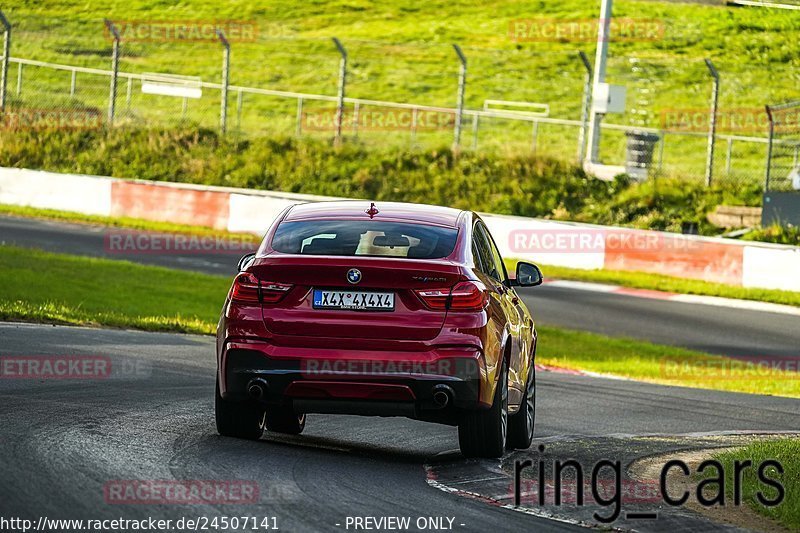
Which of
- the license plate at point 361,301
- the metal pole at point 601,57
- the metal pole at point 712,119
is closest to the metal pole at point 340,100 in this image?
the metal pole at point 601,57

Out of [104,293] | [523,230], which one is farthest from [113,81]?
[104,293]

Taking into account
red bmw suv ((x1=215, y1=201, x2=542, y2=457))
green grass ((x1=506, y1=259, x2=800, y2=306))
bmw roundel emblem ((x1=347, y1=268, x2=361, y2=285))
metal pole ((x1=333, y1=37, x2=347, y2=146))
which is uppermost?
metal pole ((x1=333, y1=37, x2=347, y2=146))

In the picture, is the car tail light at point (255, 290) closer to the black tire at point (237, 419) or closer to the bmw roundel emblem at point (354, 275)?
the bmw roundel emblem at point (354, 275)

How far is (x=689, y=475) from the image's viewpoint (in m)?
9.27

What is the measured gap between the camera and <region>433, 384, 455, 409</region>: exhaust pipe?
8.77 m

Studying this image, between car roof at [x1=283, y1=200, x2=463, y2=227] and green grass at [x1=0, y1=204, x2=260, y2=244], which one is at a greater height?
car roof at [x1=283, y1=200, x2=463, y2=227]

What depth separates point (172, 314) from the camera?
19.9 meters

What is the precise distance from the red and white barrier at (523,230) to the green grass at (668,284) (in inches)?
6.3

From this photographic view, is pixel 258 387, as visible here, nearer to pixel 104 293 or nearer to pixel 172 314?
pixel 172 314

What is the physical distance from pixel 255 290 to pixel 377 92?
3888 centimetres

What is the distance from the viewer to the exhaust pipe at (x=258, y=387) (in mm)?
8859

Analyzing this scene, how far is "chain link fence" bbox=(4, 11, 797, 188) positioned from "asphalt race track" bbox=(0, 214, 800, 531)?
60.0 ft

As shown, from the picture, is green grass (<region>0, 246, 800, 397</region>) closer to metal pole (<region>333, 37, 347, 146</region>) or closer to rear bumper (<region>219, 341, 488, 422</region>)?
rear bumper (<region>219, 341, 488, 422</region>)

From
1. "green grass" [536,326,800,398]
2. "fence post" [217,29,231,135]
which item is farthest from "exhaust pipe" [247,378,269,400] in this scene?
"fence post" [217,29,231,135]
